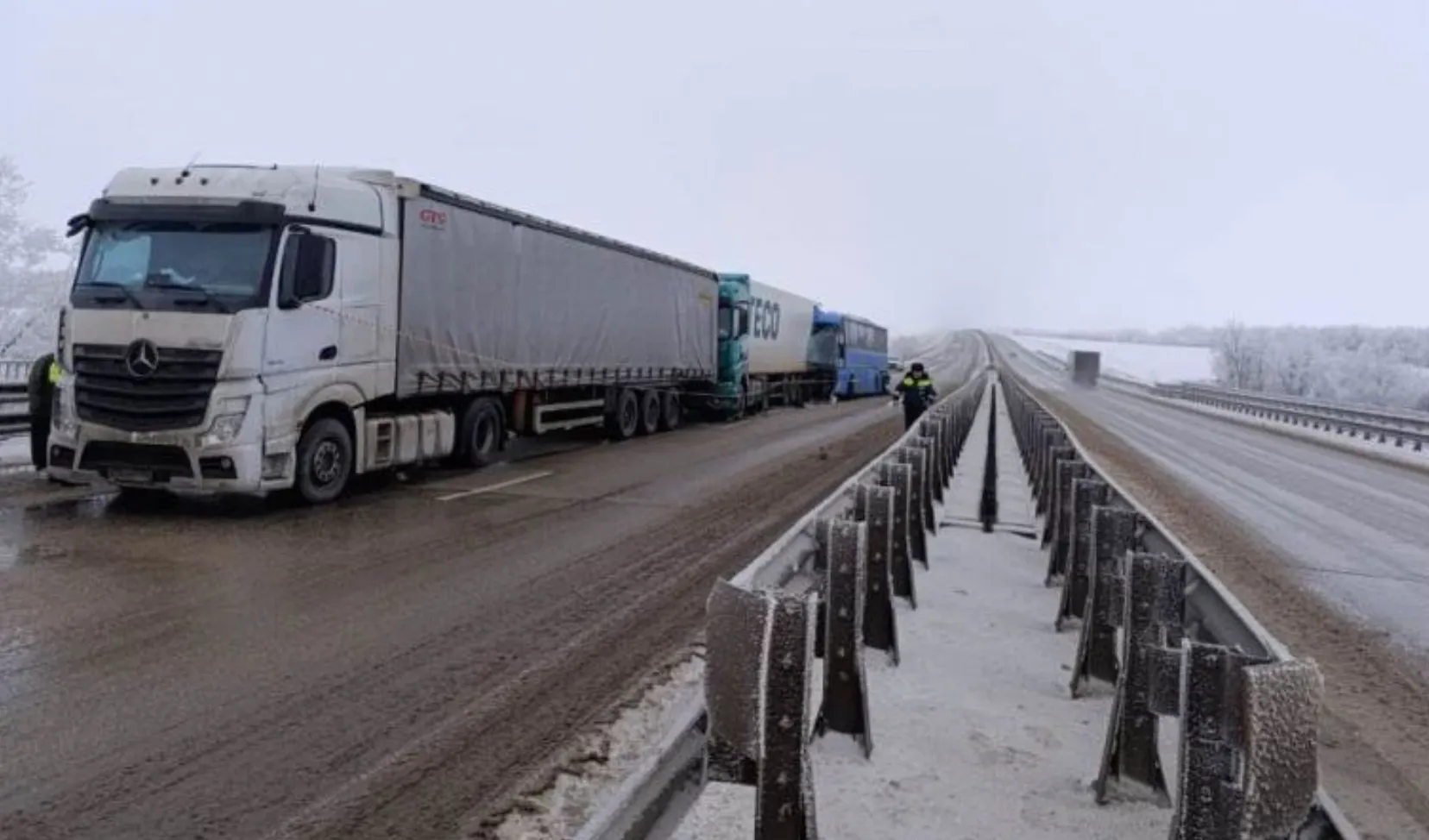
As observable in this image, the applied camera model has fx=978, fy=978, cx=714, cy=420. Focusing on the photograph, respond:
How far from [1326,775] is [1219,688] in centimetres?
264

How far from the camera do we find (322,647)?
227 inches

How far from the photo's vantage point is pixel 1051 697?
188 inches

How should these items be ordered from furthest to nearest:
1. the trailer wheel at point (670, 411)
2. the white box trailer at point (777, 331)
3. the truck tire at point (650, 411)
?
the white box trailer at point (777, 331), the trailer wheel at point (670, 411), the truck tire at point (650, 411)

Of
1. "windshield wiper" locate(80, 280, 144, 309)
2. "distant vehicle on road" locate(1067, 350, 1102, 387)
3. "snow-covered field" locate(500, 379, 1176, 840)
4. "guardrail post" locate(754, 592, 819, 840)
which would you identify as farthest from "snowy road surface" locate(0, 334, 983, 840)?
"distant vehicle on road" locate(1067, 350, 1102, 387)

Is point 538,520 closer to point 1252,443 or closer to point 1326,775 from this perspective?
point 1326,775

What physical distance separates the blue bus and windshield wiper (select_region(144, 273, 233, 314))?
3032cm

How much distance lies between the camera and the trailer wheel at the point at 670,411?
22.7 m

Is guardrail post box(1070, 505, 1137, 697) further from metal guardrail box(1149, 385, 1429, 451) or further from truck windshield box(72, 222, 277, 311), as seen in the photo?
metal guardrail box(1149, 385, 1429, 451)

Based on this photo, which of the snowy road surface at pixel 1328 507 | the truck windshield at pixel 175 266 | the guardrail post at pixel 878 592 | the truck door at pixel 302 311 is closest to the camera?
the guardrail post at pixel 878 592

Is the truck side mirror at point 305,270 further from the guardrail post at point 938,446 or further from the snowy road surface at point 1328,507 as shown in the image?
the snowy road surface at point 1328,507

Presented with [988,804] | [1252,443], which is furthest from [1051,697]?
[1252,443]

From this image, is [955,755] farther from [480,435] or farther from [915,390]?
[915,390]

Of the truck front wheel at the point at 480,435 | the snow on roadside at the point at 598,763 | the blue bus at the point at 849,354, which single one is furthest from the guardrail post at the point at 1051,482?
the blue bus at the point at 849,354

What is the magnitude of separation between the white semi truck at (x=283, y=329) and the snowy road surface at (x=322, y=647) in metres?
0.73
